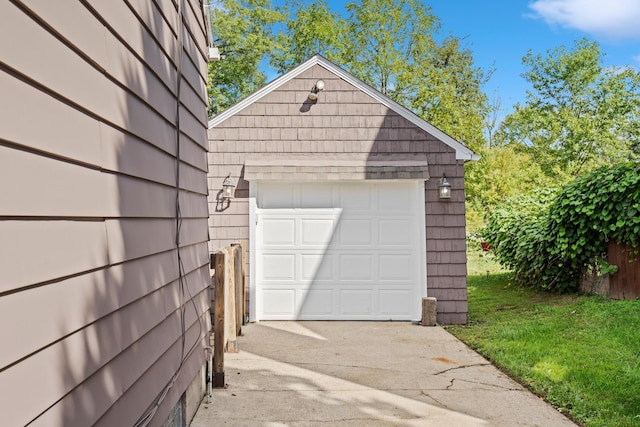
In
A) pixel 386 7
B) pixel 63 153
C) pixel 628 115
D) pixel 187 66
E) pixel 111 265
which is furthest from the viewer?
pixel 628 115

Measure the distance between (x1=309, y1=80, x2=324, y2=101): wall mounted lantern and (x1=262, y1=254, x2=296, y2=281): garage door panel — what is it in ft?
7.45

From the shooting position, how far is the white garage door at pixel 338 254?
25.1 ft

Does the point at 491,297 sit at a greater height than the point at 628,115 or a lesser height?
lesser

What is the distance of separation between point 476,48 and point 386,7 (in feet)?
24.8

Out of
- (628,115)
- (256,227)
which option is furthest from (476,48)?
(256,227)

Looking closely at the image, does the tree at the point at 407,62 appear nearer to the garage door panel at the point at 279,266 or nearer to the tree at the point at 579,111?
the tree at the point at 579,111

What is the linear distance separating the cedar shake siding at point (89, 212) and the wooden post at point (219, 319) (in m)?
1.09

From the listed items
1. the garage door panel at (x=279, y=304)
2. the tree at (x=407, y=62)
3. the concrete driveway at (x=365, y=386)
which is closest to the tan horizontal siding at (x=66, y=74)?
the concrete driveway at (x=365, y=386)

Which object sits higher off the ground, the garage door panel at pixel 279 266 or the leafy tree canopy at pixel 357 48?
the leafy tree canopy at pixel 357 48

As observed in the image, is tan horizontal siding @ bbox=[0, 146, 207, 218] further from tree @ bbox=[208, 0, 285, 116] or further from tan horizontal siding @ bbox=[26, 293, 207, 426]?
tree @ bbox=[208, 0, 285, 116]

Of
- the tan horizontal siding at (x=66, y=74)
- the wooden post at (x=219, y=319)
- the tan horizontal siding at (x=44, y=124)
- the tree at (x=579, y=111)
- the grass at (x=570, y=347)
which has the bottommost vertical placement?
the grass at (x=570, y=347)

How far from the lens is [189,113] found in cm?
351

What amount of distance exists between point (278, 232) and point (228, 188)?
951mm

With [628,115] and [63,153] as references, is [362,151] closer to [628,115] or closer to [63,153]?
[63,153]
